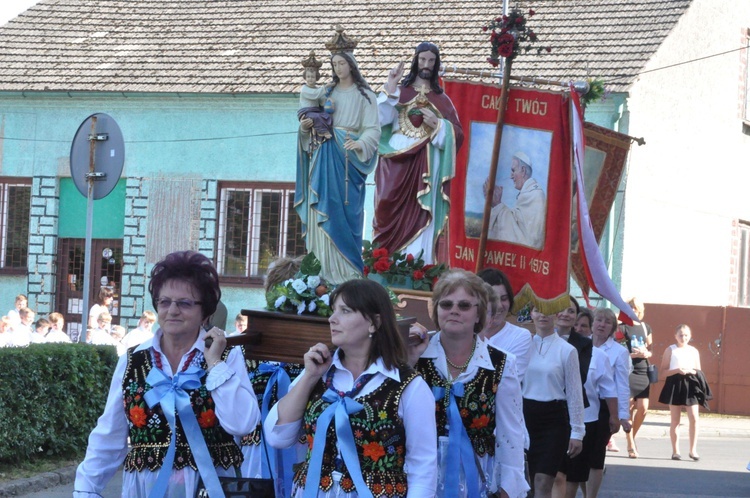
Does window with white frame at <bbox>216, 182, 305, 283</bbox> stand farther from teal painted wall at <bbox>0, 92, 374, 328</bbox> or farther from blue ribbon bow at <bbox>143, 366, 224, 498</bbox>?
blue ribbon bow at <bbox>143, 366, 224, 498</bbox>

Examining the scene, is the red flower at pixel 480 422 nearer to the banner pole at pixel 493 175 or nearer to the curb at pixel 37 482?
the banner pole at pixel 493 175

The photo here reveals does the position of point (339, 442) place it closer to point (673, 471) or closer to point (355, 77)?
point (355, 77)

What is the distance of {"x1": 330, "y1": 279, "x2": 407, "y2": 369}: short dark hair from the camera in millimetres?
4617

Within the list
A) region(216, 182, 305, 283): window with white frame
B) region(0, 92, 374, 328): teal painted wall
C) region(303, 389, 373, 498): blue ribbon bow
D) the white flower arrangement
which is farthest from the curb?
region(216, 182, 305, 283): window with white frame

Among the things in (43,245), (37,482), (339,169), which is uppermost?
(339,169)

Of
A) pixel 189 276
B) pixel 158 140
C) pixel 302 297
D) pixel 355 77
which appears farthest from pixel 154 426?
pixel 158 140

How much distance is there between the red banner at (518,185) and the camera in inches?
423

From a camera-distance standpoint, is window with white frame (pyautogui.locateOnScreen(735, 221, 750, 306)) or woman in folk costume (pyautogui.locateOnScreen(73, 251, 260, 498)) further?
window with white frame (pyautogui.locateOnScreen(735, 221, 750, 306))

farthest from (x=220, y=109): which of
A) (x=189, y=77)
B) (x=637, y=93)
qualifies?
(x=637, y=93)

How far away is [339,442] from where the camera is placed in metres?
4.48

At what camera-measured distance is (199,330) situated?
4.79 metres

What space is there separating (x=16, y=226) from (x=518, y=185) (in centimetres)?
1633

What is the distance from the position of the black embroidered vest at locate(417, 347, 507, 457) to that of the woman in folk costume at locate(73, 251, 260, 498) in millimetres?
1020

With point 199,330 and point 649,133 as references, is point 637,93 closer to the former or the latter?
point 649,133
